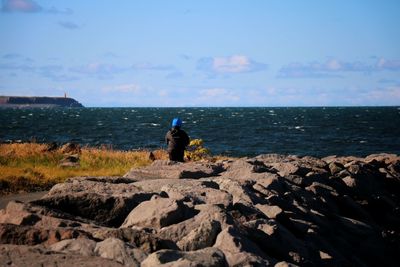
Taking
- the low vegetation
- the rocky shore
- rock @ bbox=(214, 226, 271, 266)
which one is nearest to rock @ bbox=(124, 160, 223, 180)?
the rocky shore

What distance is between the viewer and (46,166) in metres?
20.7

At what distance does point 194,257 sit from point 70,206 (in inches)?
150

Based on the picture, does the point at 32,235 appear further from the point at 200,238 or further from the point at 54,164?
the point at 54,164

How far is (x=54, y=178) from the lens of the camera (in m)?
17.7

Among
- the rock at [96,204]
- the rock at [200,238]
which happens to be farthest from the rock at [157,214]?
the rock at [200,238]

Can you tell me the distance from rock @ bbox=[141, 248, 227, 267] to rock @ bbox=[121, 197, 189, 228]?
198 centimetres

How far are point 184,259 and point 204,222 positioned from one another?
1.98m

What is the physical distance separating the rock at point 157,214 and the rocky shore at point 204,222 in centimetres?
2

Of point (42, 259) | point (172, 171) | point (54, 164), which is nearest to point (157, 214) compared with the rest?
point (42, 259)

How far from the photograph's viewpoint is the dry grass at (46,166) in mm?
16766

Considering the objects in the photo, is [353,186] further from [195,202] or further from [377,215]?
[195,202]

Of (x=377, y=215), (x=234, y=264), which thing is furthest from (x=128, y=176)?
(x=377, y=215)

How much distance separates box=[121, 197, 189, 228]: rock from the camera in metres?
8.00

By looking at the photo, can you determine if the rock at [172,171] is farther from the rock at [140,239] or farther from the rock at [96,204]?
the rock at [140,239]
